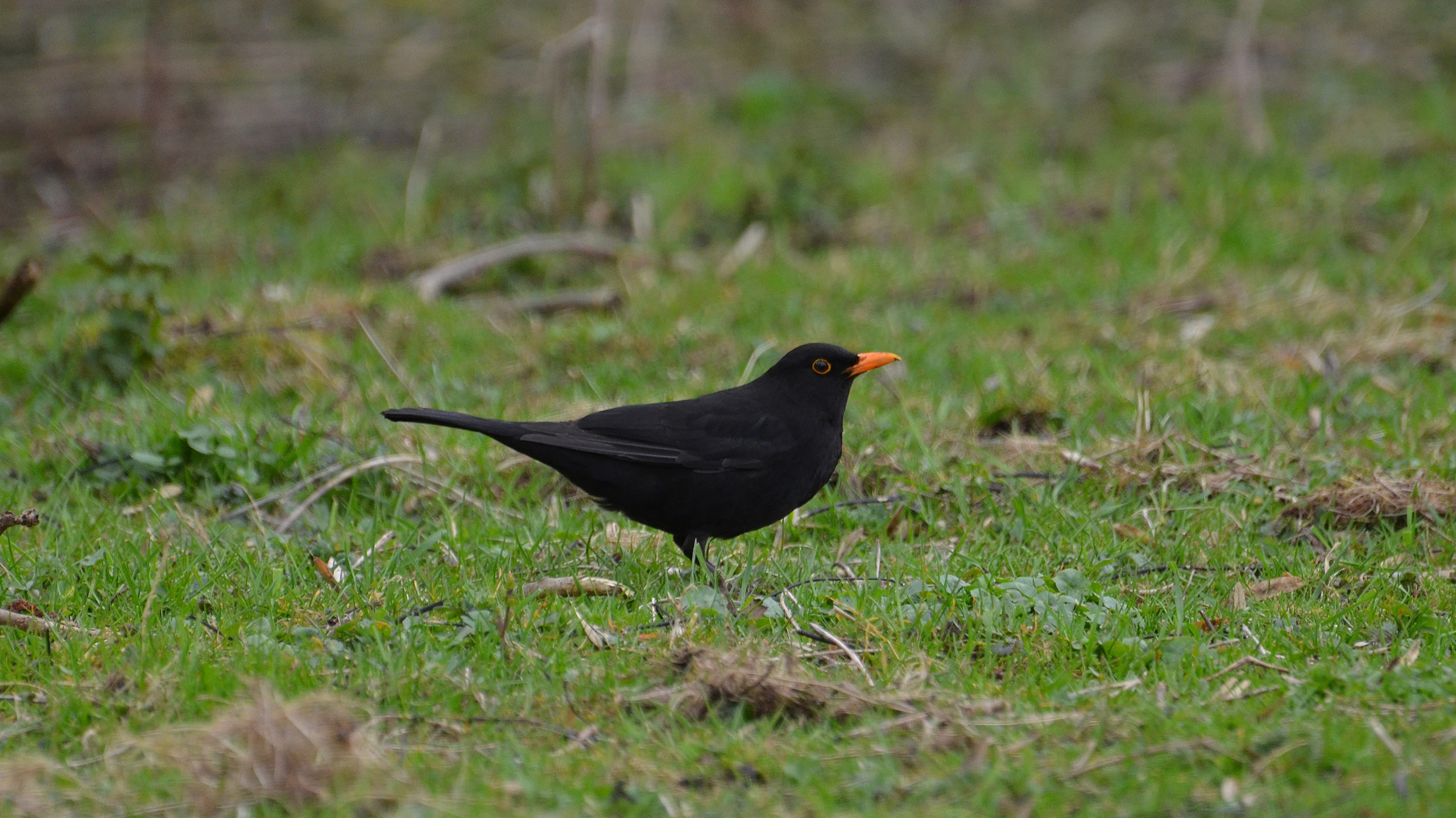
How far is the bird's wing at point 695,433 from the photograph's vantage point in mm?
4539

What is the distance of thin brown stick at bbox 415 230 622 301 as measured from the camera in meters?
8.00

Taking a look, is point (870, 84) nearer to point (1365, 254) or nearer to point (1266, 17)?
point (1266, 17)

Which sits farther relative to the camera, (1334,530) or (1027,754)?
(1334,530)

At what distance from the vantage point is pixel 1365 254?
8203 millimetres

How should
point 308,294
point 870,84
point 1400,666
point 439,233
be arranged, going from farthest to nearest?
1. point 870,84
2. point 439,233
3. point 308,294
4. point 1400,666

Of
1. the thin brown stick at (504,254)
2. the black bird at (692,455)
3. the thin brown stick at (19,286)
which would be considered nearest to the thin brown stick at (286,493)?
the black bird at (692,455)

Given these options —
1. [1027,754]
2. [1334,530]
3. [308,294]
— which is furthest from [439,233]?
[1027,754]

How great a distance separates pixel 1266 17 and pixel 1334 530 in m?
8.84

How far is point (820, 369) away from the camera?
4.88 m

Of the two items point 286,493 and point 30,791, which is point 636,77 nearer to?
point 286,493

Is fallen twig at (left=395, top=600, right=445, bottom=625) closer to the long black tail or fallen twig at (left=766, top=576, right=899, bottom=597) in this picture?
the long black tail

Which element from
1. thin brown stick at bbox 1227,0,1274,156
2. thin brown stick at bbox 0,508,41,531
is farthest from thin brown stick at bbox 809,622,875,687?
thin brown stick at bbox 1227,0,1274,156

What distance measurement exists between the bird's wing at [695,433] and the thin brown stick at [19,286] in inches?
107

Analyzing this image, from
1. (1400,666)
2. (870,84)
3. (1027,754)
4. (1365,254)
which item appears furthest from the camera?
(870,84)
